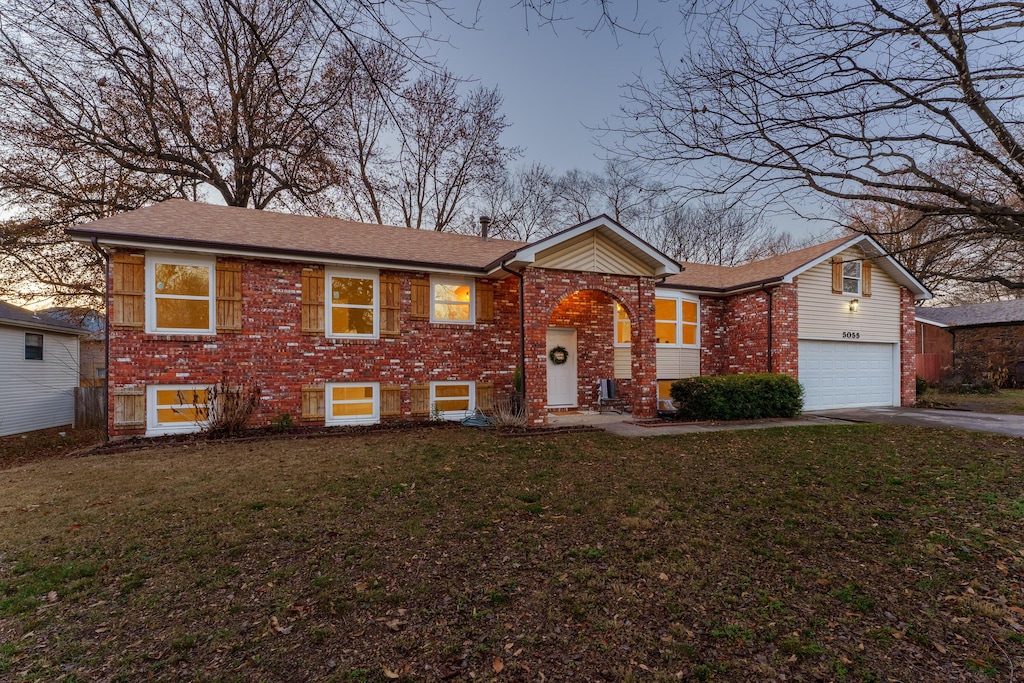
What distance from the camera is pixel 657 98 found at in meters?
4.81

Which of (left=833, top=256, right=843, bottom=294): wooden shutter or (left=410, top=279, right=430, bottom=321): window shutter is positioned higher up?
(left=833, top=256, right=843, bottom=294): wooden shutter

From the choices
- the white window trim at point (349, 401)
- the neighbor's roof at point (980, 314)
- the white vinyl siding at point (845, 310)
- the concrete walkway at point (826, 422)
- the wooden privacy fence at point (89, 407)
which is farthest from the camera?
the neighbor's roof at point (980, 314)

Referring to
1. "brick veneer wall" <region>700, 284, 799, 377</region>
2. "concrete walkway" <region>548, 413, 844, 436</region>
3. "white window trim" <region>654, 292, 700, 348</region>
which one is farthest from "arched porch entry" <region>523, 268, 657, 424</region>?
"brick veneer wall" <region>700, 284, 799, 377</region>

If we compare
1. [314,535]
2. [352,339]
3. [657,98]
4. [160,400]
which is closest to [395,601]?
[314,535]

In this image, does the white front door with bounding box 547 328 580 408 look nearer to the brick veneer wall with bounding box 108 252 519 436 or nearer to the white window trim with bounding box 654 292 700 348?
the brick veneer wall with bounding box 108 252 519 436

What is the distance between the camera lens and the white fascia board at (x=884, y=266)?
12.5 m

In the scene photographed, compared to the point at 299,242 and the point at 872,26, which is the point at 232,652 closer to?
the point at 872,26

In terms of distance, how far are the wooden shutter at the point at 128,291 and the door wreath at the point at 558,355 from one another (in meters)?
9.37

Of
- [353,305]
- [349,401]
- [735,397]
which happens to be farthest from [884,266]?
[349,401]

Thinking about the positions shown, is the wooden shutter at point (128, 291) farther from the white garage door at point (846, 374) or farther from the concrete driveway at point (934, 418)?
the white garage door at point (846, 374)

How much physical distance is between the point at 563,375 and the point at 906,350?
11.7 meters

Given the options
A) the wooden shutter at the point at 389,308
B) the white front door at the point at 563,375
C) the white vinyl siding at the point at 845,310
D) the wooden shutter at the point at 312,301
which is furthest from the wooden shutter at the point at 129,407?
the white vinyl siding at the point at 845,310

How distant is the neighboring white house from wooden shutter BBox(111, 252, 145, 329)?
8.03m

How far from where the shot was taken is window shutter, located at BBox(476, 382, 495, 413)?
1118 centimetres
